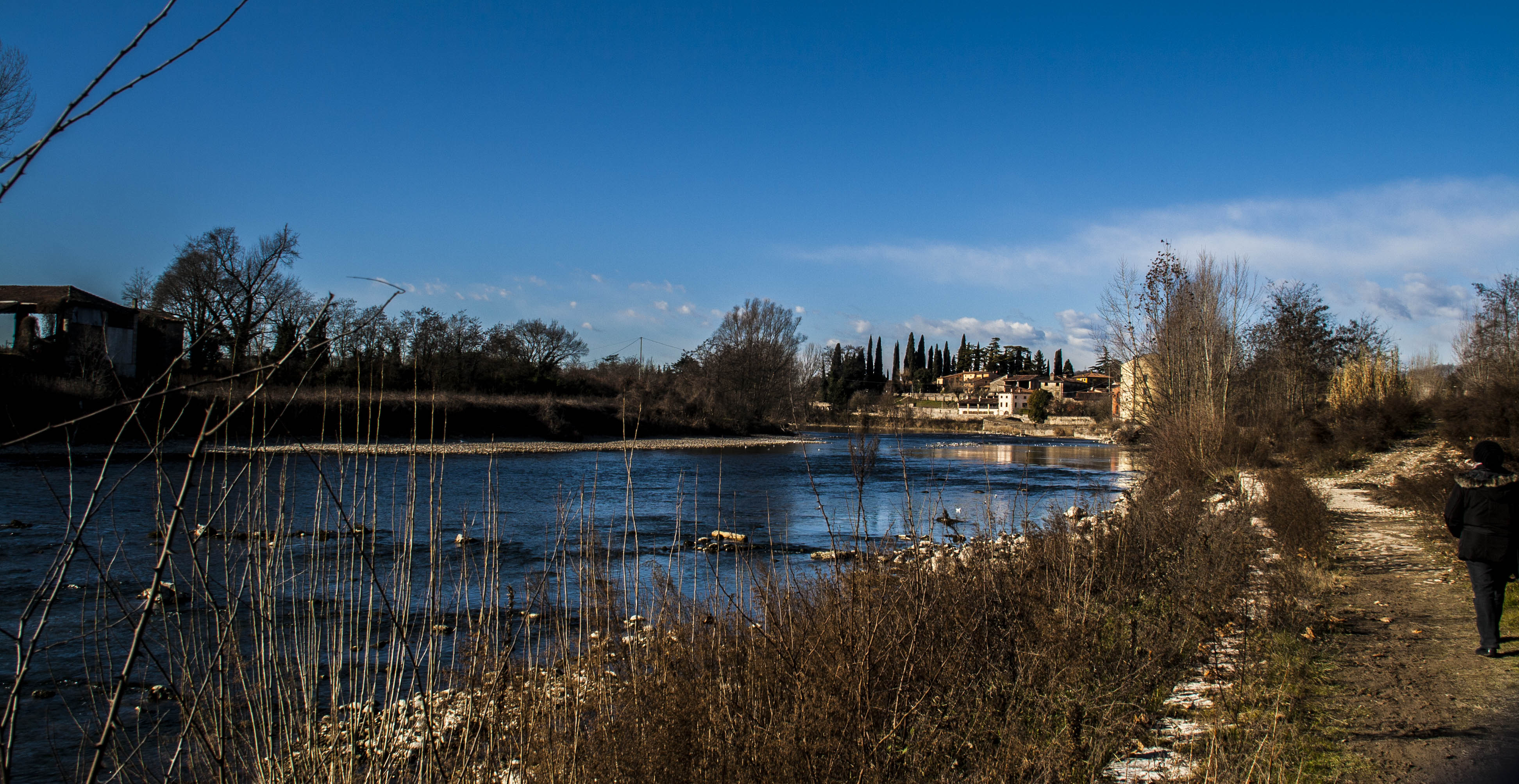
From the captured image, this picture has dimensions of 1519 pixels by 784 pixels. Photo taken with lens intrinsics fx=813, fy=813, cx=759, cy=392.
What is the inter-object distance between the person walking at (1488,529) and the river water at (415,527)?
11.1ft

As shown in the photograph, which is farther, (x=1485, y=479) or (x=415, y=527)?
(x=415, y=527)

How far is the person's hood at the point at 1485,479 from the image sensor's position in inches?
255

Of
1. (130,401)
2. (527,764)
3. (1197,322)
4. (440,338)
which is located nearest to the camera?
(130,401)

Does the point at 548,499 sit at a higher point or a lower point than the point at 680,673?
lower

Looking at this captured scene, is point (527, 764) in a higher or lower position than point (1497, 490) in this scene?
lower

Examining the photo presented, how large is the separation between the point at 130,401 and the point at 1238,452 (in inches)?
867

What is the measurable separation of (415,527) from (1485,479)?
14386mm

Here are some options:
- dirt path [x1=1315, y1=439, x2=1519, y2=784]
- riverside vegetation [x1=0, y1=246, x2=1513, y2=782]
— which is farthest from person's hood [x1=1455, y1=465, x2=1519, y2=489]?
riverside vegetation [x1=0, y1=246, x2=1513, y2=782]

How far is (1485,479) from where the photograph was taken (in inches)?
257

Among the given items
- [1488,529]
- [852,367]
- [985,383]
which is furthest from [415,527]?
[985,383]

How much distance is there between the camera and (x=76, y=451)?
2759cm

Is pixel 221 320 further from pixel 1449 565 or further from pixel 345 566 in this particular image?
pixel 1449 565

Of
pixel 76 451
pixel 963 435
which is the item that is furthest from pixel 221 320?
pixel 963 435

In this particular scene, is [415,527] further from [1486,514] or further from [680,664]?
[1486,514]
